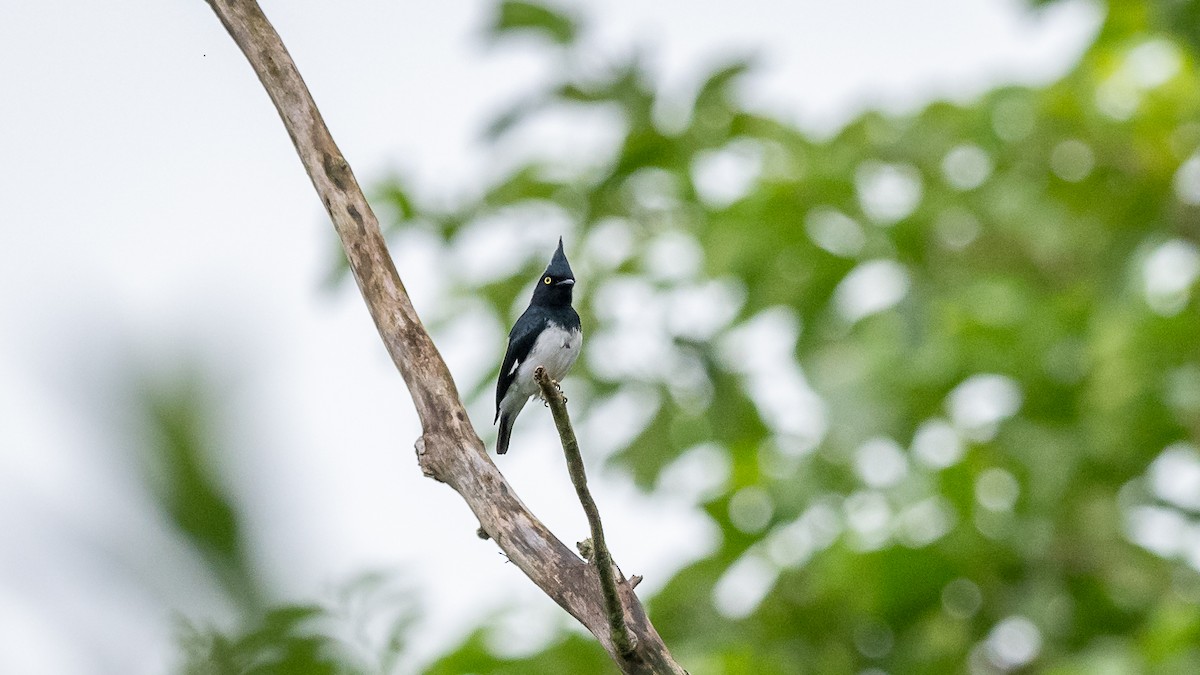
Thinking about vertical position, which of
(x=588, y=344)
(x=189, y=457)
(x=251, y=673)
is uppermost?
(x=588, y=344)

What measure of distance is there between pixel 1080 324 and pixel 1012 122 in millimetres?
1276

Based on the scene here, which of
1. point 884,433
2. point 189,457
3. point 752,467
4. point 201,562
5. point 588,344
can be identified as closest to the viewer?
point 189,457

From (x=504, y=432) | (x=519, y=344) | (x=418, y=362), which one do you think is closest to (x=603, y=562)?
(x=418, y=362)

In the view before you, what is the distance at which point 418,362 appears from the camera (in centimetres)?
347

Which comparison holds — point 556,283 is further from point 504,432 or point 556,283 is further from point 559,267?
point 504,432

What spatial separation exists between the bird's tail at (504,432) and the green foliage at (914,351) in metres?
0.39

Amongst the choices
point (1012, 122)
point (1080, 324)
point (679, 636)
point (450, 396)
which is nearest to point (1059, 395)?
point (1080, 324)

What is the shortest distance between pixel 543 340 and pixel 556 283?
26 centimetres

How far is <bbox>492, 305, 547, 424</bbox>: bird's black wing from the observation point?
5406 millimetres

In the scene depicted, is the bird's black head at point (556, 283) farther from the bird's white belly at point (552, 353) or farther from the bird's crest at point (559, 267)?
the bird's white belly at point (552, 353)

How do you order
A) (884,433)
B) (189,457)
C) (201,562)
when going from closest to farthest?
(189,457) < (201,562) < (884,433)

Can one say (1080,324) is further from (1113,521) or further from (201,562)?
(201,562)

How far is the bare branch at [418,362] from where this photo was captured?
3107 millimetres

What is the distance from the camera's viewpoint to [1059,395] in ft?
21.9
